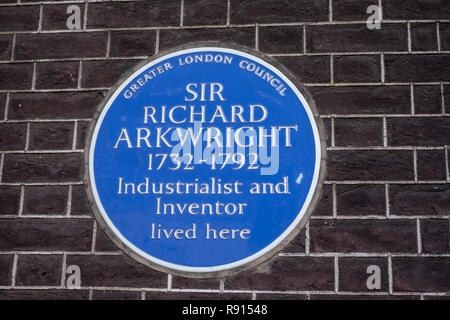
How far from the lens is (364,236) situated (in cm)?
345


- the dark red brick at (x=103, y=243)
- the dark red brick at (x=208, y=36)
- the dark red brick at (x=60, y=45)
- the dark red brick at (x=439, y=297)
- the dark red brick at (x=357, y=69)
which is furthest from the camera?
the dark red brick at (x=60, y=45)

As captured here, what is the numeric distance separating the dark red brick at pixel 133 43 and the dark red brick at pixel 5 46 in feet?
2.18

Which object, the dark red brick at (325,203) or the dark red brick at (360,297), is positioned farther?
the dark red brick at (325,203)

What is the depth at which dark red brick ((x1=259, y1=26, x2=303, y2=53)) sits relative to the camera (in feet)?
12.3

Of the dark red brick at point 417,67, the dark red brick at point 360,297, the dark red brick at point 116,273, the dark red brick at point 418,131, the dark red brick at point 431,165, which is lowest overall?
the dark red brick at point 360,297

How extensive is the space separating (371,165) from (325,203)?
1.13ft

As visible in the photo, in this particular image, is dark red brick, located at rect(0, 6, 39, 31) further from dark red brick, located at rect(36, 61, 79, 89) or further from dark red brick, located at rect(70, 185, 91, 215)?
dark red brick, located at rect(70, 185, 91, 215)

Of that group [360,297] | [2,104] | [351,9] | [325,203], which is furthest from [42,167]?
[351,9]

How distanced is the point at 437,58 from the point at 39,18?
247 cm

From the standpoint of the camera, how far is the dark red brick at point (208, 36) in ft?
12.4

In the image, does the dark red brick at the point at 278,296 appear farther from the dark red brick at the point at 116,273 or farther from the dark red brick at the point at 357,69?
the dark red brick at the point at 357,69

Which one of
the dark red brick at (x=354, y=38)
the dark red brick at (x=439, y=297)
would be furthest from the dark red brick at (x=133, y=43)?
the dark red brick at (x=439, y=297)

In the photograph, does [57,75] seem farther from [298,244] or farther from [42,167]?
[298,244]
